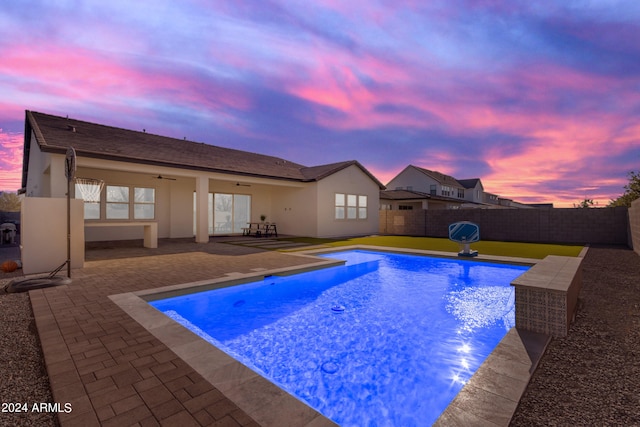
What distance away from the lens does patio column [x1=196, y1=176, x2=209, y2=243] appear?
13375mm

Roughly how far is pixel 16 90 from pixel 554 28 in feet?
64.3

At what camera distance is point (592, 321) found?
4.10m

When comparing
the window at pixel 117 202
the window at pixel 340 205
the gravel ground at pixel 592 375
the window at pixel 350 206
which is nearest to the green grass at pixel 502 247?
the window at pixel 340 205

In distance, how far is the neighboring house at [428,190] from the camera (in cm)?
2889

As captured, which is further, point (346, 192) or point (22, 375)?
point (346, 192)

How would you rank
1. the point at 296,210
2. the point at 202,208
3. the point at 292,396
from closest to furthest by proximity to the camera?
the point at 292,396 < the point at 202,208 < the point at 296,210

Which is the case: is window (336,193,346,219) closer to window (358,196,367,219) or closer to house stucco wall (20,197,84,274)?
window (358,196,367,219)

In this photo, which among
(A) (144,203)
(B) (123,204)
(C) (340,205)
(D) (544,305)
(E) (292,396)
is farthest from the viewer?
(C) (340,205)

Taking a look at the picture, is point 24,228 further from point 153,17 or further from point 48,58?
point 153,17

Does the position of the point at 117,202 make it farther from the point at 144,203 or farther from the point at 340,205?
the point at 340,205

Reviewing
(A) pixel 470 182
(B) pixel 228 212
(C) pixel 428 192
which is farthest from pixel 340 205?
(A) pixel 470 182

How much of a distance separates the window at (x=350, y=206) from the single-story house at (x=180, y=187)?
0.07m

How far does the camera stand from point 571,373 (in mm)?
2697

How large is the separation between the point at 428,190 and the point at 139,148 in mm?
33193
